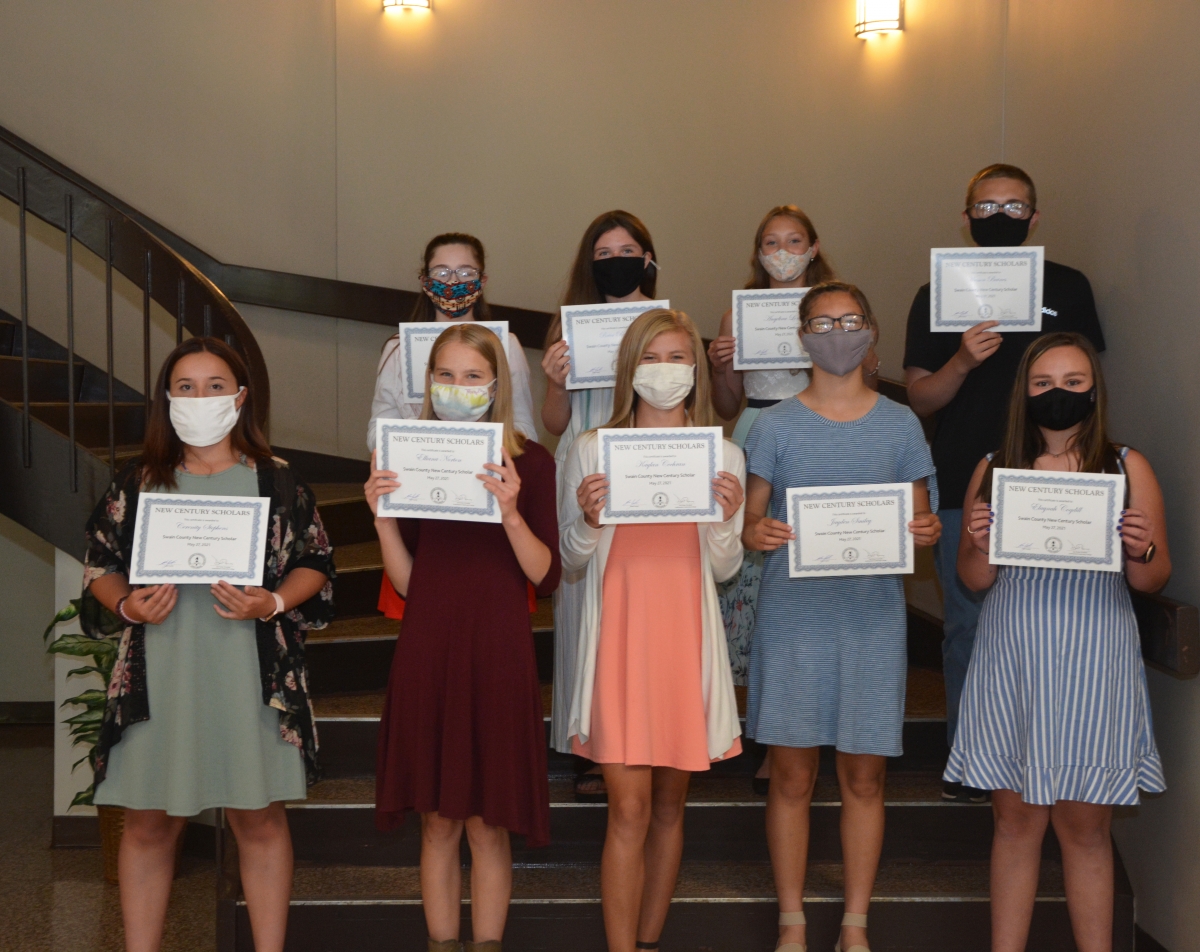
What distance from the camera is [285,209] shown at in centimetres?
587

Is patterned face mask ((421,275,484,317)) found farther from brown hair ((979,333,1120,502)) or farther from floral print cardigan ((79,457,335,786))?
brown hair ((979,333,1120,502))

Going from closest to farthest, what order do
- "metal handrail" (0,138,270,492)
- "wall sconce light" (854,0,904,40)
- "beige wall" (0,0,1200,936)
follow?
"metal handrail" (0,138,270,492), "wall sconce light" (854,0,904,40), "beige wall" (0,0,1200,936)

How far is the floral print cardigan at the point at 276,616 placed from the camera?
2672 millimetres

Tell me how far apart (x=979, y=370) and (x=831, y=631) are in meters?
1.00

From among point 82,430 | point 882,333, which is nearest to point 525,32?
point 882,333

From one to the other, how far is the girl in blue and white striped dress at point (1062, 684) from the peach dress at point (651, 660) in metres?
0.66


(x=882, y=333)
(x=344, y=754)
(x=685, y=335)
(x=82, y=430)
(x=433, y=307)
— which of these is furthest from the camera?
(x=882, y=333)

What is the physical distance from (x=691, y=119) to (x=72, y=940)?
436cm

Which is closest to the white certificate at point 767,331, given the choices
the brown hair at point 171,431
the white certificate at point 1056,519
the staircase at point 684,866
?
the white certificate at point 1056,519

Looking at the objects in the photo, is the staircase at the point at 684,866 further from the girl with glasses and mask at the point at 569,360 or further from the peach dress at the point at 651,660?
the peach dress at the point at 651,660

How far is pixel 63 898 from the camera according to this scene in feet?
12.6

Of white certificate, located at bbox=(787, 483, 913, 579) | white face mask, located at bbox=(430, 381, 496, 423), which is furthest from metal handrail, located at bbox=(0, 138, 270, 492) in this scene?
white certificate, located at bbox=(787, 483, 913, 579)

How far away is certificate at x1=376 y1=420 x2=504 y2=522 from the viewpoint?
2582 mm

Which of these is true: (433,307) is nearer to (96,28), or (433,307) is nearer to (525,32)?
(525,32)
